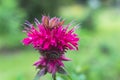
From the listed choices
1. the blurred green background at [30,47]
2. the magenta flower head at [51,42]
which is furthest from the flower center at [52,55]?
the blurred green background at [30,47]

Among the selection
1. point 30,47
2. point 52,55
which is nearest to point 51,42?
point 52,55

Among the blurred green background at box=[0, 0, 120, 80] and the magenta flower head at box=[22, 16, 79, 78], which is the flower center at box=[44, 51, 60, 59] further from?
the blurred green background at box=[0, 0, 120, 80]

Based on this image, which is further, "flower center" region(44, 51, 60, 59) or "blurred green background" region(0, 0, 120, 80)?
"blurred green background" region(0, 0, 120, 80)

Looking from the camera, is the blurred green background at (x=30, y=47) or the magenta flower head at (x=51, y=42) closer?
the magenta flower head at (x=51, y=42)

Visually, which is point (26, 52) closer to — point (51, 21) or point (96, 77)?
point (96, 77)

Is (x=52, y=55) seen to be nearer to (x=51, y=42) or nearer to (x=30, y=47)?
(x=51, y=42)

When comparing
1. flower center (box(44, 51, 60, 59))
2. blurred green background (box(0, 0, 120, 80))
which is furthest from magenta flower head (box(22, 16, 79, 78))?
blurred green background (box(0, 0, 120, 80))

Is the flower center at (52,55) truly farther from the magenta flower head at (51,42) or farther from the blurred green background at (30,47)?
the blurred green background at (30,47)

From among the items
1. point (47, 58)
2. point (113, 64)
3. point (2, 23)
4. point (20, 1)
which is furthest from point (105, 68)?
point (20, 1)
